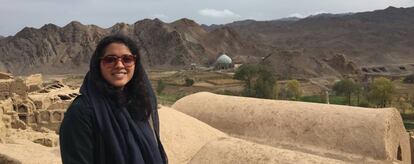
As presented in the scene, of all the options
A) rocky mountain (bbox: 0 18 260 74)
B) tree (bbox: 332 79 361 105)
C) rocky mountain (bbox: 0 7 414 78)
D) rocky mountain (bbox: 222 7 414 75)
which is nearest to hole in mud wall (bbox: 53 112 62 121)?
tree (bbox: 332 79 361 105)

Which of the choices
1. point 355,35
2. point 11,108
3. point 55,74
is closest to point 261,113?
point 11,108

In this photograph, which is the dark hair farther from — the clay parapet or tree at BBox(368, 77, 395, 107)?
tree at BBox(368, 77, 395, 107)

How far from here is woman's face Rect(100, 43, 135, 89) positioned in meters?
2.58

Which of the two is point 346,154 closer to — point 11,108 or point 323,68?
point 11,108

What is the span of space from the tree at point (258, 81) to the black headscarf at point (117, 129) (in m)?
31.2

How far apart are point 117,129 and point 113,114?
0.28 feet

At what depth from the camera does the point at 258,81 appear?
34656 mm

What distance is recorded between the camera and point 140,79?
2748 millimetres

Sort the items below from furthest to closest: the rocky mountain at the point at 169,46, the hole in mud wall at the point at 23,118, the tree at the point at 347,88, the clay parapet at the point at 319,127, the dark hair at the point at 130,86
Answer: the rocky mountain at the point at 169,46 < the tree at the point at 347,88 < the hole in mud wall at the point at 23,118 < the clay parapet at the point at 319,127 < the dark hair at the point at 130,86

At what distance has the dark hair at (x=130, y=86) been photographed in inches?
100

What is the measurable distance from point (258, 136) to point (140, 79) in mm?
7307

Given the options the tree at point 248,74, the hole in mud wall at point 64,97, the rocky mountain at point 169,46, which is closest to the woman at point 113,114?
the hole in mud wall at point 64,97

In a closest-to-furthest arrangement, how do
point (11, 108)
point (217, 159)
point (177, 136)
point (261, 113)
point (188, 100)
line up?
point (217, 159)
point (177, 136)
point (261, 113)
point (188, 100)
point (11, 108)

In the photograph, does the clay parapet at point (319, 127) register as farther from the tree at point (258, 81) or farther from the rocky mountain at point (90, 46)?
the rocky mountain at point (90, 46)
